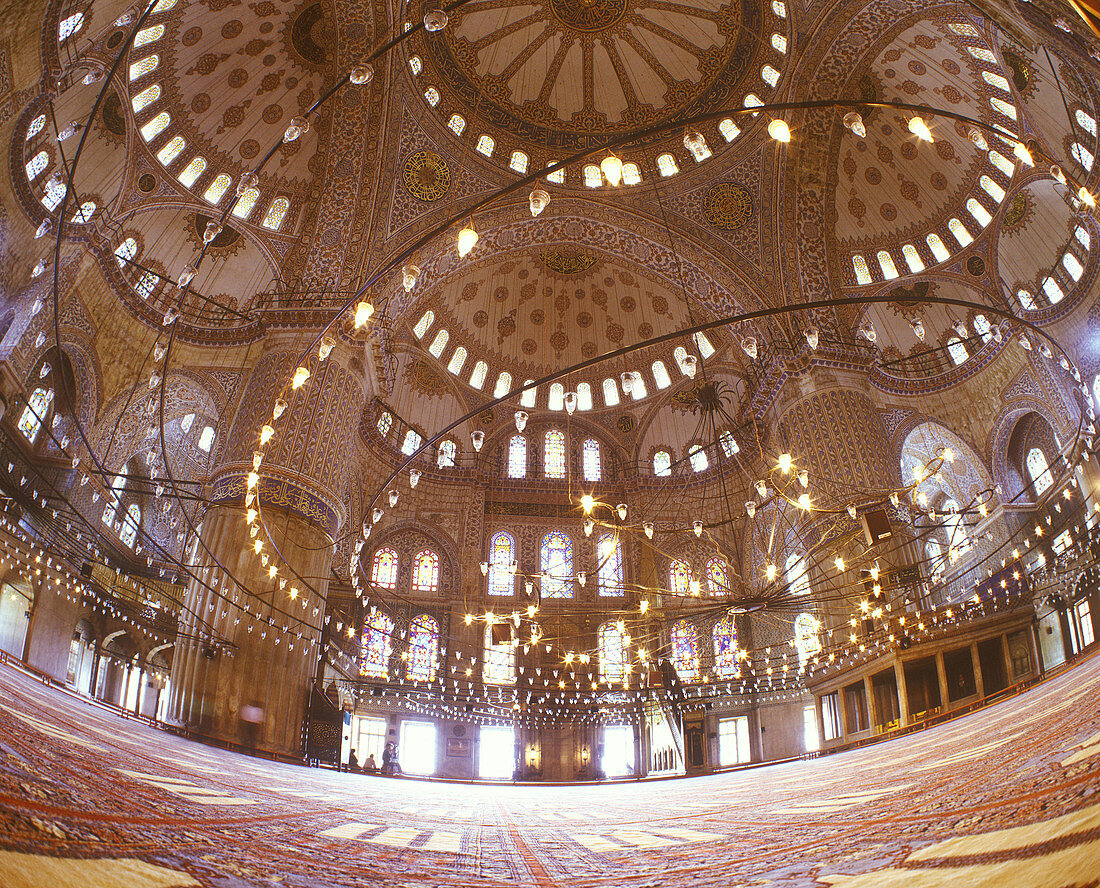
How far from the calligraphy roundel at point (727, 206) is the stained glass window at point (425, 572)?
458 inches

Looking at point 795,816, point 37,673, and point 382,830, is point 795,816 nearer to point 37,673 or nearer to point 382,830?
point 382,830

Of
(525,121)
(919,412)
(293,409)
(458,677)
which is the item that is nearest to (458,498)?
(458,677)

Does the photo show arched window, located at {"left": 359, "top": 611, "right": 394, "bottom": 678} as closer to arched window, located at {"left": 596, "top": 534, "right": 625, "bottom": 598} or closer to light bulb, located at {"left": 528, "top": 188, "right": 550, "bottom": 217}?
arched window, located at {"left": 596, "top": 534, "right": 625, "bottom": 598}

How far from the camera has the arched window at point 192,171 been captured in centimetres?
1416

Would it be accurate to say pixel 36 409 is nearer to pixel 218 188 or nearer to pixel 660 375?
pixel 218 188

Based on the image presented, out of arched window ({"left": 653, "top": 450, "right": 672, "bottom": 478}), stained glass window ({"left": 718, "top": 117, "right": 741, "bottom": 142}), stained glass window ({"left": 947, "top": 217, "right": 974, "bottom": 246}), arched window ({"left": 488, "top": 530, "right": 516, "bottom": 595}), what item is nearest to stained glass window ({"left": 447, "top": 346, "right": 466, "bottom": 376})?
arched window ({"left": 488, "top": 530, "right": 516, "bottom": 595})

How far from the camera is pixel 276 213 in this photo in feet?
49.4

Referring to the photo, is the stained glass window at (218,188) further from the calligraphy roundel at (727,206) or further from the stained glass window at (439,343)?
the calligraphy roundel at (727,206)

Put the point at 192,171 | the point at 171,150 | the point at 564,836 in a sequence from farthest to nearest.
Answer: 1. the point at 192,171
2. the point at 171,150
3. the point at 564,836

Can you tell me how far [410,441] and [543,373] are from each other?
468 cm

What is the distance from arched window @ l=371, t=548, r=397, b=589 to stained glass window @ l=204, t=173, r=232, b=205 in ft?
31.2

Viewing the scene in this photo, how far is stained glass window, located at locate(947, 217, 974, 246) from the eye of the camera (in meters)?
15.1

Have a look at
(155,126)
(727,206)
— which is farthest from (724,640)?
(155,126)

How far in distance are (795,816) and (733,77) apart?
1765cm
